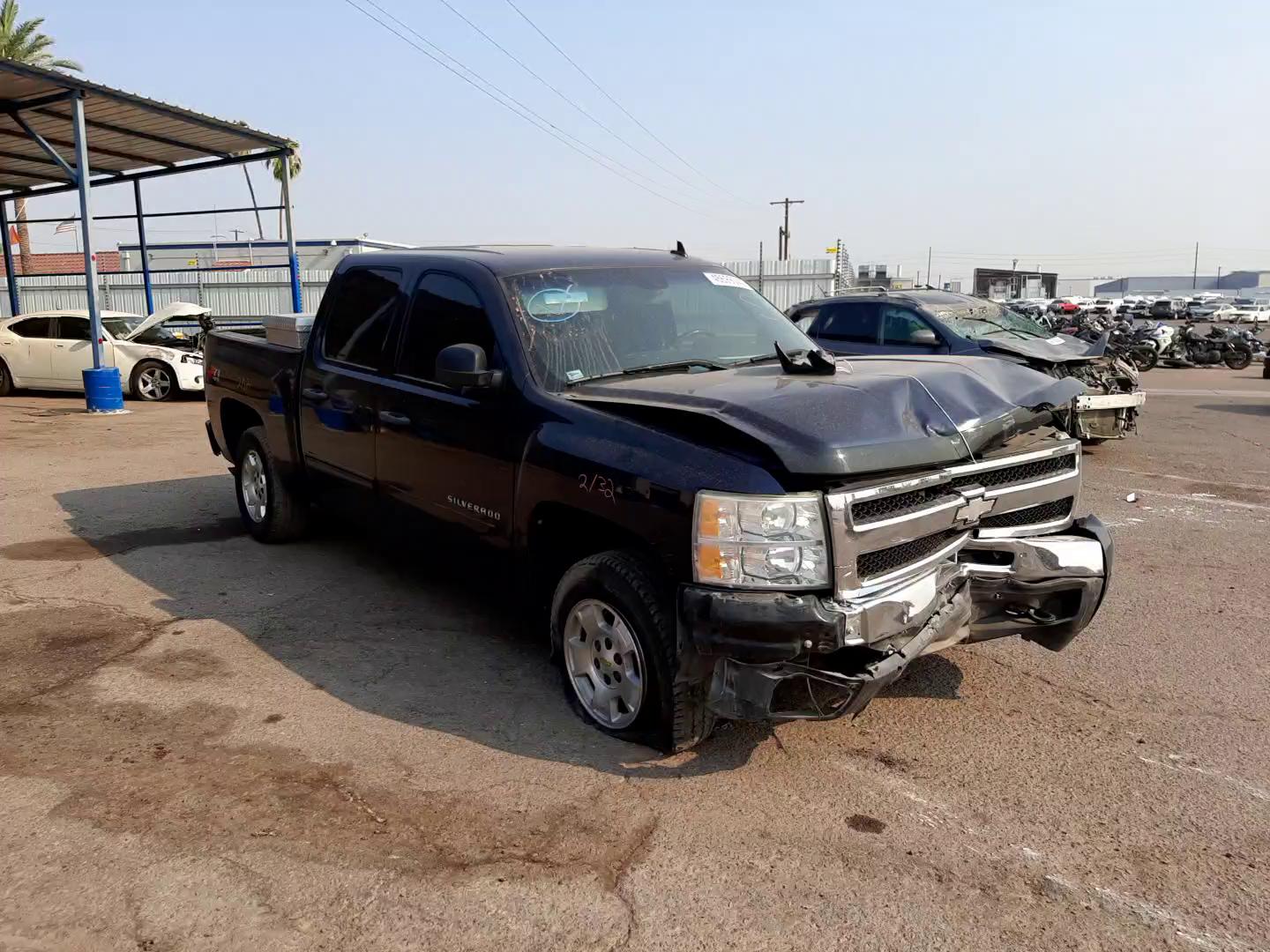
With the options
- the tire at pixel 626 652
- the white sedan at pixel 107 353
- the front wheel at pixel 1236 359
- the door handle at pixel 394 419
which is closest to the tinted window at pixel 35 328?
the white sedan at pixel 107 353

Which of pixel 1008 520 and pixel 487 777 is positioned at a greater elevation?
pixel 1008 520

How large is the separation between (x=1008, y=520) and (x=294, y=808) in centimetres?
294

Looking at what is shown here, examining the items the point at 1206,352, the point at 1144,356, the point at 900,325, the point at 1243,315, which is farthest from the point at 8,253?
the point at 1243,315

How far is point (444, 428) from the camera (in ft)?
15.2

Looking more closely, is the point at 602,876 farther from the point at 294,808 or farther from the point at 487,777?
the point at 294,808

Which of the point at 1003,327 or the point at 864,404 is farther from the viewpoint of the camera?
the point at 1003,327

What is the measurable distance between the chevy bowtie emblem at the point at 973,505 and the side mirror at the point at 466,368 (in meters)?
1.96

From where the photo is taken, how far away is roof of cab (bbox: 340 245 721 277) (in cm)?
477

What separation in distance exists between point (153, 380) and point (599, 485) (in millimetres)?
14875

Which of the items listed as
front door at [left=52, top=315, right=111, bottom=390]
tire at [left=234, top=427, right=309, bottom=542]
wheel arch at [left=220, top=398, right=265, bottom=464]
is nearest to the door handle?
tire at [left=234, top=427, right=309, bottom=542]

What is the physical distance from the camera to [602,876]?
3.05 metres

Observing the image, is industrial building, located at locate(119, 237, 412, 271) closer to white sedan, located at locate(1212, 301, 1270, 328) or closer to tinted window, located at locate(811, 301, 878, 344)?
tinted window, located at locate(811, 301, 878, 344)

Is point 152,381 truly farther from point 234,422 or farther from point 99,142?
point 234,422

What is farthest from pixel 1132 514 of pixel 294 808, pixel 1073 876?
pixel 294 808
